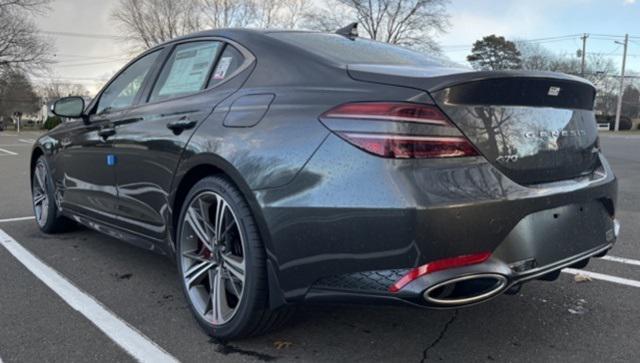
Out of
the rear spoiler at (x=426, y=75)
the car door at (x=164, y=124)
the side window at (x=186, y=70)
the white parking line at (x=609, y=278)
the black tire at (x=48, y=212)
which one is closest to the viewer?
the rear spoiler at (x=426, y=75)

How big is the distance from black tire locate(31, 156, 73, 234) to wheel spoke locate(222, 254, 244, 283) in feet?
9.27

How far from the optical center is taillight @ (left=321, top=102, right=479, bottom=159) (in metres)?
2.10

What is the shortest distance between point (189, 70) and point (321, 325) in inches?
67.1

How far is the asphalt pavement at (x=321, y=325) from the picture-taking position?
8.72 ft

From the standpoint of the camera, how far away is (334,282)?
2.24 meters

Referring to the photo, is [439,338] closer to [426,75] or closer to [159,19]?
[426,75]

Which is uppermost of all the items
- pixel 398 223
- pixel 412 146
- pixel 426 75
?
pixel 426 75

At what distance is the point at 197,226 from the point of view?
2.93m

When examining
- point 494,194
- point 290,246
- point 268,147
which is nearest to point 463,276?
point 494,194

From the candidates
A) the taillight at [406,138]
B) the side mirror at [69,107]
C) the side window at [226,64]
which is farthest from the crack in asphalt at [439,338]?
the side mirror at [69,107]

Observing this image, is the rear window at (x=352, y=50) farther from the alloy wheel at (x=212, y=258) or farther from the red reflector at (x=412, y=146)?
the alloy wheel at (x=212, y=258)

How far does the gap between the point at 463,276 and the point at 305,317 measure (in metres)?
1.30

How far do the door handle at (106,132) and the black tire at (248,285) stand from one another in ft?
4.14

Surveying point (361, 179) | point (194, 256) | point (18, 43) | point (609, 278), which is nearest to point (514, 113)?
point (361, 179)
